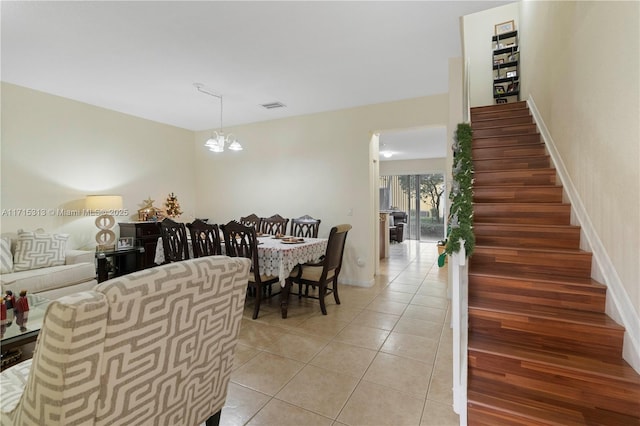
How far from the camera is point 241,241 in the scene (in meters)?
3.23

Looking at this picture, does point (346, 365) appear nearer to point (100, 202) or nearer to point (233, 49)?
point (233, 49)

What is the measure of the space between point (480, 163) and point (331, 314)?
2429 mm

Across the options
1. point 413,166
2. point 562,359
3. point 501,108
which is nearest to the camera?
point 562,359

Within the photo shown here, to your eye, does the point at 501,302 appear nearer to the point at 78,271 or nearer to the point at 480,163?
the point at 480,163

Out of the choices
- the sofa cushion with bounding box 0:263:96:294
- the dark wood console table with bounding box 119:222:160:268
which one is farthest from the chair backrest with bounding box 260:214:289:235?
the sofa cushion with bounding box 0:263:96:294

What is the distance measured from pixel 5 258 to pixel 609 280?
213 inches

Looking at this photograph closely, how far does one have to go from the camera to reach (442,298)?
3850 millimetres

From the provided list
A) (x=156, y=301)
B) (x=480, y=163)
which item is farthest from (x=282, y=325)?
(x=480, y=163)

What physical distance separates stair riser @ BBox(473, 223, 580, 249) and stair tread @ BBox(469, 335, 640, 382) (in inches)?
36.5

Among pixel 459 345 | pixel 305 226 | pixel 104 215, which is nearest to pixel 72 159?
pixel 104 215

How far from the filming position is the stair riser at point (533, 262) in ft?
7.15

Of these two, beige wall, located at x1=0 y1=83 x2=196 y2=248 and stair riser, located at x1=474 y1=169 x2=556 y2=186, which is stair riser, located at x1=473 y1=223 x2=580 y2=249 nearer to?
stair riser, located at x1=474 y1=169 x2=556 y2=186

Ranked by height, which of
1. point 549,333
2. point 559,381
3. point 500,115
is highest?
point 500,115

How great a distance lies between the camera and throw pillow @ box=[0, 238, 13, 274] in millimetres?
3162
